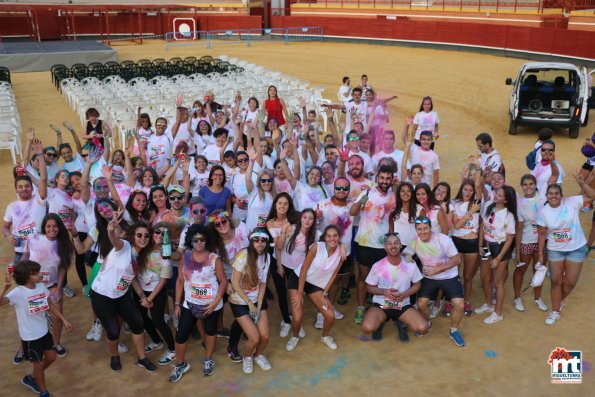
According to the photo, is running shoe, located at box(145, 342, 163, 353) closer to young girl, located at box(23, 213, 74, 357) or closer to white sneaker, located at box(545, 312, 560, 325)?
young girl, located at box(23, 213, 74, 357)

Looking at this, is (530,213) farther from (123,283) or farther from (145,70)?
(145,70)

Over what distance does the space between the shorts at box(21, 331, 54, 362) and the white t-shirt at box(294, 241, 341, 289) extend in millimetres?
2769

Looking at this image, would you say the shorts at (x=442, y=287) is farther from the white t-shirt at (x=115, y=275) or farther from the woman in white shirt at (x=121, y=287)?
the white t-shirt at (x=115, y=275)

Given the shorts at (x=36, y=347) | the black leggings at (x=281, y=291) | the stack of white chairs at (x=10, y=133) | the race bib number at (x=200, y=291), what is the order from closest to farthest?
the shorts at (x=36, y=347) < the race bib number at (x=200, y=291) < the black leggings at (x=281, y=291) < the stack of white chairs at (x=10, y=133)

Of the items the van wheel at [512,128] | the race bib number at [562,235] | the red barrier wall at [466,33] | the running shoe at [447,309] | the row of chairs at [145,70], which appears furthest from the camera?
the red barrier wall at [466,33]

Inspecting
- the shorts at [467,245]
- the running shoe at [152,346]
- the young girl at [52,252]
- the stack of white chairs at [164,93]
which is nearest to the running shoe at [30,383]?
the young girl at [52,252]

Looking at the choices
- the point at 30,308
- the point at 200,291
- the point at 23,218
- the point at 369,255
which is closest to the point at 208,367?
the point at 200,291

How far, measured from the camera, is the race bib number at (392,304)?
266 inches

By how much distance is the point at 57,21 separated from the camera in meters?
40.3

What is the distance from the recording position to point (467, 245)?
718 centimetres

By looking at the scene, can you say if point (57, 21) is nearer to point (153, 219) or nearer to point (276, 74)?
point (276, 74)

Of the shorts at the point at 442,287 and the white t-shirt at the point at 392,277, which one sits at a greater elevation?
the white t-shirt at the point at 392,277

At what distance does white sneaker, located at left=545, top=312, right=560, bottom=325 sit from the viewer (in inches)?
283

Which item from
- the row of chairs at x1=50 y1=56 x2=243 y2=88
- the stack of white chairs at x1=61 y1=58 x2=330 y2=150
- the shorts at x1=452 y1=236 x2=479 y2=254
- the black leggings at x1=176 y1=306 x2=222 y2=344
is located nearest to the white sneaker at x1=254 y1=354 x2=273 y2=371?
the black leggings at x1=176 y1=306 x2=222 y2=344
